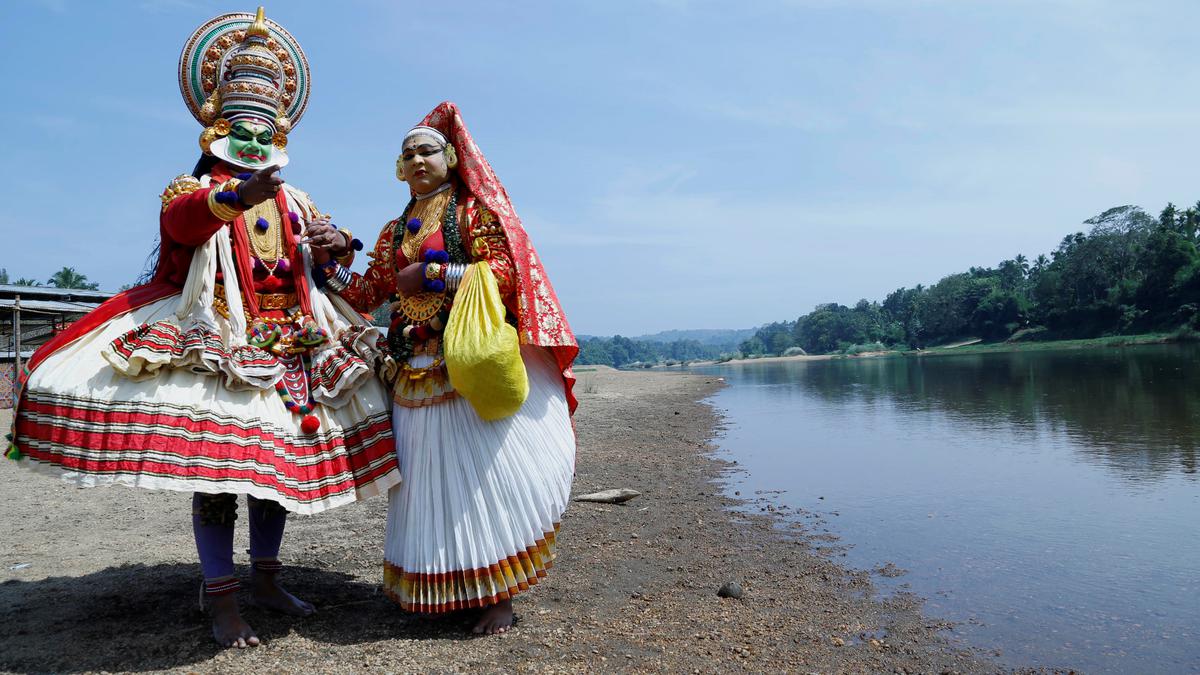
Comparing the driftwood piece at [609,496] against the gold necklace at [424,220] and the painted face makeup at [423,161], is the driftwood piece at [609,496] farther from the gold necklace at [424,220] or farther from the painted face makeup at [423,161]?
the painted face makeup at [423,161]

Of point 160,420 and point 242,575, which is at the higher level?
point 160,420

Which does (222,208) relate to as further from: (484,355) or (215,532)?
(215,532)

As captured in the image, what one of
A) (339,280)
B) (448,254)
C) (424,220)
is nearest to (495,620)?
(448,254)

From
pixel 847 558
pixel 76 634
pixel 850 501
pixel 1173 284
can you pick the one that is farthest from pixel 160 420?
pixel 1173 284

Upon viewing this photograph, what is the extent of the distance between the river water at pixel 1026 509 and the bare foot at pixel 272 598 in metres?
3.42

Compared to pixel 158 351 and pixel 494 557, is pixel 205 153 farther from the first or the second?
pixel 494 557

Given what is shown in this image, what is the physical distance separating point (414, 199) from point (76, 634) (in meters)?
2.54

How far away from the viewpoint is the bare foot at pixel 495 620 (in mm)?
3637

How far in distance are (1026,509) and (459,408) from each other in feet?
19.5

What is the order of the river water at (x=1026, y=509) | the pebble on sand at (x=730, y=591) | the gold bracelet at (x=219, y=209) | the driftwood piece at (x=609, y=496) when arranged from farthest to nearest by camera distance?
the driftwood piece at (x=609, y=496) < the pebble on sand at (x=730, y=591) < the river water at (x=1026, y=509) < the gold bracelet at (x=219, y=209)

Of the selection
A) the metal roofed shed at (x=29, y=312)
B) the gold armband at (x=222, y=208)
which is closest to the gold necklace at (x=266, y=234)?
the gold armband at (x=222, y=208)

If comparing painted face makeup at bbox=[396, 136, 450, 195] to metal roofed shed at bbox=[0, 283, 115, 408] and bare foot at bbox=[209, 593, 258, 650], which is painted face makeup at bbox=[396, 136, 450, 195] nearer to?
bare foot at bbox=[209, 593, 258, 650]

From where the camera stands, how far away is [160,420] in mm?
3145

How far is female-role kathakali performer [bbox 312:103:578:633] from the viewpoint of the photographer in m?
3.53
